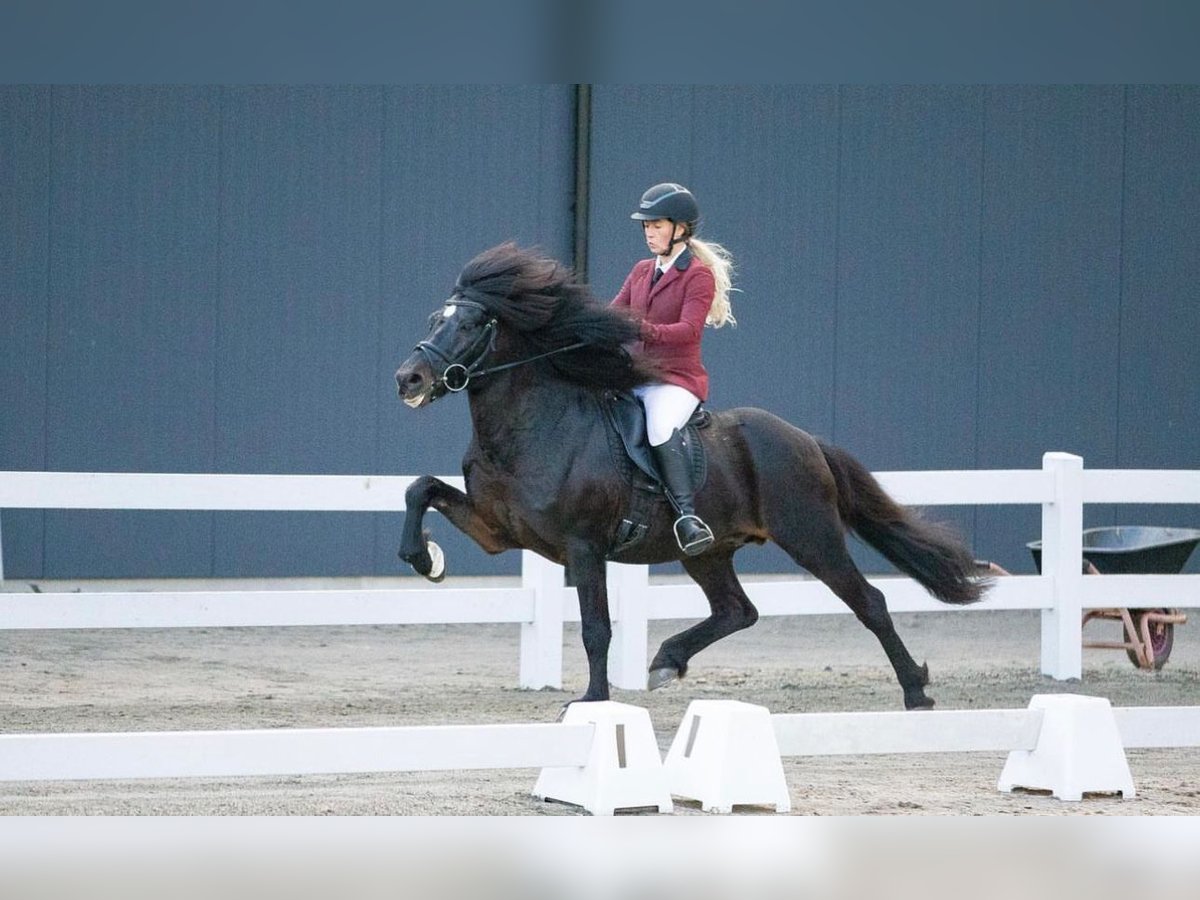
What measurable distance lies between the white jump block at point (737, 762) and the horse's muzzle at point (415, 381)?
5.71 ft

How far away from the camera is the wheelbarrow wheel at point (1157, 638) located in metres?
9.93

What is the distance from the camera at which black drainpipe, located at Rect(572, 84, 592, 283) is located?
498 inches

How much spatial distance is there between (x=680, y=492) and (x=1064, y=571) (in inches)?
123

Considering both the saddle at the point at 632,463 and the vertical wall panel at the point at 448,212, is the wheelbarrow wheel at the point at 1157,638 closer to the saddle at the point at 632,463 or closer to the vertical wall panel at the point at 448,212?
the saddle at the point at 632,463

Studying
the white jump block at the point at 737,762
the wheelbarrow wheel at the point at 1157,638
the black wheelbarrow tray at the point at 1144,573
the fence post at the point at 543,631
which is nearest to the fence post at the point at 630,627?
the fence post at the point at 543,631

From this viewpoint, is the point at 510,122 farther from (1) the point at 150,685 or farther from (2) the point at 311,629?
(1) the point at 150,685

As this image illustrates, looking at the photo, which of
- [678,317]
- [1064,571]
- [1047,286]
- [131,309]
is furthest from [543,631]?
[1047,286]

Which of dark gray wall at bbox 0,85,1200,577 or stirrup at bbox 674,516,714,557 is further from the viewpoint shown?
dark gray wall at bbox 0,85,1200,577

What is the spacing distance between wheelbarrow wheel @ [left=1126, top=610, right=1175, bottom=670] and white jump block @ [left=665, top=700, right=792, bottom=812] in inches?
185

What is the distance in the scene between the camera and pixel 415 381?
22.5 ft

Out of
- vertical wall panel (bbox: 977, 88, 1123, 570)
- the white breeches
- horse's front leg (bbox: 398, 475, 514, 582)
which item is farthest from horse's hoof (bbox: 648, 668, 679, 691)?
vertical wall panel (bbox: 977, 88, 1123, 570)

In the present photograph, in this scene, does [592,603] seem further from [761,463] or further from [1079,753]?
[1079,753]

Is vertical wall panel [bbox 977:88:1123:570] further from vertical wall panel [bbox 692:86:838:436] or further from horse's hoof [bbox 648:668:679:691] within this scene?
horse's hoof [bbox 648:668:679:691]

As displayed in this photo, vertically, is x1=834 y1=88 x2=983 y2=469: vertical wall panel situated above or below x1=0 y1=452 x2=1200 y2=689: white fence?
above
